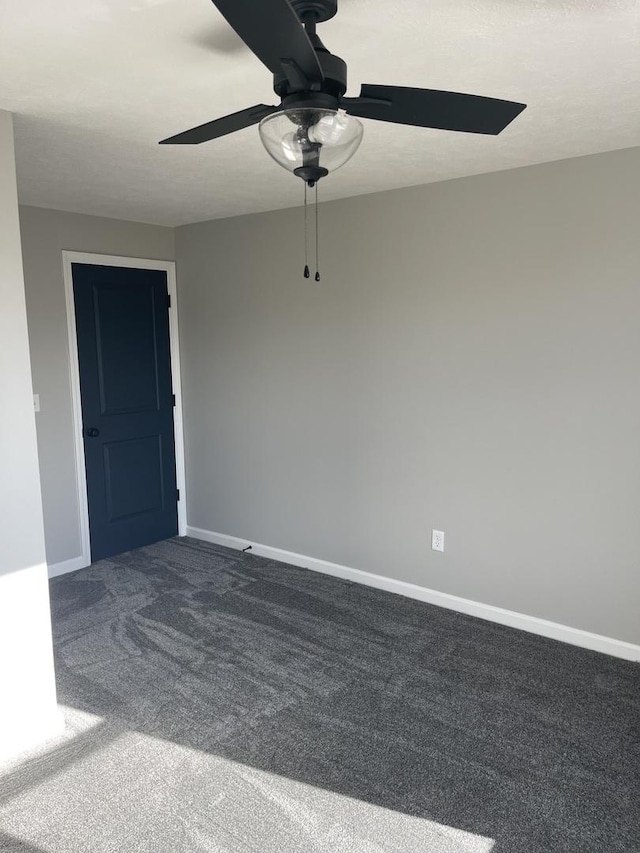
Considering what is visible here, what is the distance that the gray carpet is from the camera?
2.03 metres

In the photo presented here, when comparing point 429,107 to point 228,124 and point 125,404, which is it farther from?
point 125,404

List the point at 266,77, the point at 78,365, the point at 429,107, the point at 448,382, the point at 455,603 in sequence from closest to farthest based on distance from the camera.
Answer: the point at 429,107
the point at 266,77
the point at 448,382
the point at 455,603
the point at 78,365

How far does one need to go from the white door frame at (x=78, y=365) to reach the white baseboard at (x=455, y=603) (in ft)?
2.98

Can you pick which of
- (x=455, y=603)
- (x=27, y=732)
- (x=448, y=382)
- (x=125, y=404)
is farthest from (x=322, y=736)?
(x=125, y=404)

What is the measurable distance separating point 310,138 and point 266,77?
0.79 meters

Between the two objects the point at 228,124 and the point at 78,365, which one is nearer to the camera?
the point at 228,124

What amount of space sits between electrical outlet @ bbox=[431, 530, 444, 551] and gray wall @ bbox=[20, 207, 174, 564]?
2.38 m

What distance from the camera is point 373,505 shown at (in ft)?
12.7

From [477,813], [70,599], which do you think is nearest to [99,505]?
[70,599]

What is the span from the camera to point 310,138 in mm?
1316

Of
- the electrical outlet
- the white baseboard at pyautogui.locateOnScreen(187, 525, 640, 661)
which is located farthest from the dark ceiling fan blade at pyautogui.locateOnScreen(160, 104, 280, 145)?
the white baseboard at pyautogui.locateOnScreen(187, 525, 640, 661)

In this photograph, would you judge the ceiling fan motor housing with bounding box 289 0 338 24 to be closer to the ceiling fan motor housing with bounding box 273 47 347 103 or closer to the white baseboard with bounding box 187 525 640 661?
the ceiling fan motor housing with bounding box 273 47 347 103

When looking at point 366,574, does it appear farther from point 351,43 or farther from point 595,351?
point 351,43

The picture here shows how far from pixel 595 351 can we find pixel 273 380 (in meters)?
2.07
